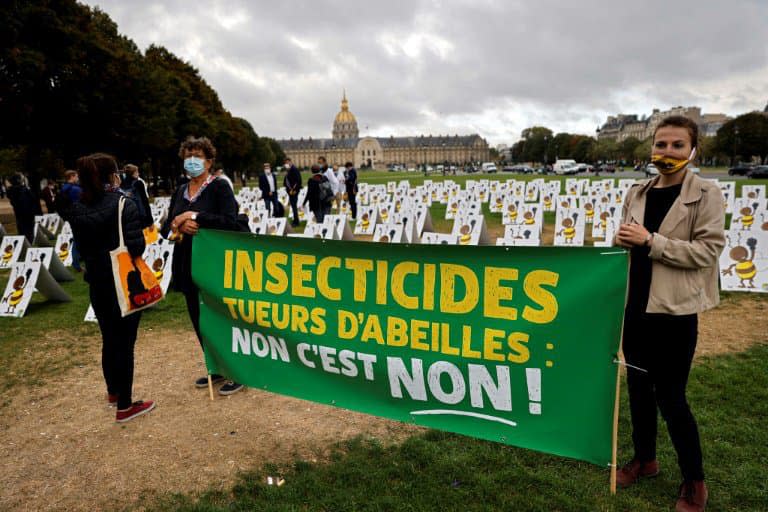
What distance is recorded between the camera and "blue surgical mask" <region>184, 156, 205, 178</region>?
13.8 feet

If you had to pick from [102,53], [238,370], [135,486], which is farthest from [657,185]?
[102,53]

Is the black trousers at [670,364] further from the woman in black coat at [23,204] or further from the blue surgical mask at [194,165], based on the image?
the woman in black coat at [23,204]

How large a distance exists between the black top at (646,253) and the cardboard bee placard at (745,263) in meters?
5.70

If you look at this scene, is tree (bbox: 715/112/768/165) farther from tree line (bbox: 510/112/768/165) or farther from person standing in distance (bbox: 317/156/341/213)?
person standing in distance (bbox: 317/156/341/213)

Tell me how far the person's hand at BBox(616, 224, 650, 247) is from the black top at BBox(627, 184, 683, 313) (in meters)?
0.09

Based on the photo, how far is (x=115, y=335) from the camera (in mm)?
3980

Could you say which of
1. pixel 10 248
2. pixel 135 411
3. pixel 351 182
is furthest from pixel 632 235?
pixel 351 182

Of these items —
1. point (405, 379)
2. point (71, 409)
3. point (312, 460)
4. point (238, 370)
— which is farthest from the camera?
point (71, 409)

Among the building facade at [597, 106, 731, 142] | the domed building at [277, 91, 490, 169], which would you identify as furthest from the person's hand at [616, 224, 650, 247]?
the domed building at [277, 91, 490, 169]

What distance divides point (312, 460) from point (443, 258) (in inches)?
68.6

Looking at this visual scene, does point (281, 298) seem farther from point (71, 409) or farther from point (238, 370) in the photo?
point (71, 409)

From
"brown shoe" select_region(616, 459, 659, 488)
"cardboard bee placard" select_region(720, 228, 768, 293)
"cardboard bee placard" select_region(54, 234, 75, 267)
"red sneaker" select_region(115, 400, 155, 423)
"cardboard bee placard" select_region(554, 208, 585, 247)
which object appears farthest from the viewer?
"cardboard bee placard" select_region(54, 234, 75, 267)

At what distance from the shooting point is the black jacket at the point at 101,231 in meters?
3.67

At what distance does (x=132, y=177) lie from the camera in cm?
954
